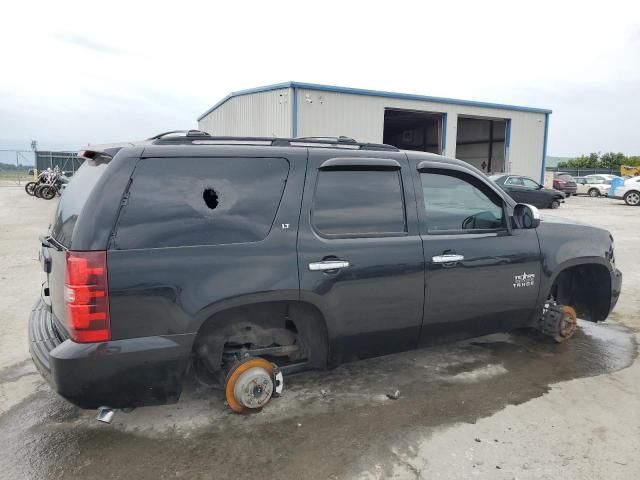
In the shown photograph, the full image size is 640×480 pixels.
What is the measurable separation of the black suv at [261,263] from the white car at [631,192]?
2348 cm

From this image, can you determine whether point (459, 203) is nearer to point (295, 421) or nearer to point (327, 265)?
point (327, 265)

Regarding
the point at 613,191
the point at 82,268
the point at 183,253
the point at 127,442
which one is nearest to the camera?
the point at 82,268

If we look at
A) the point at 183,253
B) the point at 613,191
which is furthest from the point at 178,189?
the point at 613,191

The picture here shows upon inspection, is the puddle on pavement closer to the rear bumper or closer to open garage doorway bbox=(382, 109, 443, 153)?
the rear bumper

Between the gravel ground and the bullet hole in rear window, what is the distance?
147cm

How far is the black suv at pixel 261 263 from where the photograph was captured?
2740mm

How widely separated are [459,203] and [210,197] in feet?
6.77

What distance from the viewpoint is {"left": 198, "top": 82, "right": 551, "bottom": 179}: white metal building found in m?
18.5

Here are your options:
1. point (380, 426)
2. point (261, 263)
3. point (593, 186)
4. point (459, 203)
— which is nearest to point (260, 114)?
point (459, 203)

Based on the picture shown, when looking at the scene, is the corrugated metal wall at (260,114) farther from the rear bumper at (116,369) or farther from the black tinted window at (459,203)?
the rear bumper at (116,369)

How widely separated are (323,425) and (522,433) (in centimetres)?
130

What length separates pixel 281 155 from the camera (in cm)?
326

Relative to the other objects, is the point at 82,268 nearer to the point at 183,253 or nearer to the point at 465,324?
the point at 183,253

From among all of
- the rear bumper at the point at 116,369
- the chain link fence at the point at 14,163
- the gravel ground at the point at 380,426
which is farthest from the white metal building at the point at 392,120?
the chain link fence at the point at 14,163
